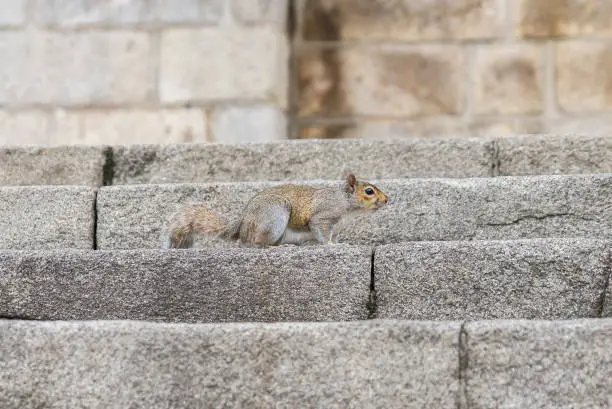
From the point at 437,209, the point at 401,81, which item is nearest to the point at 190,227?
the point at 437,209

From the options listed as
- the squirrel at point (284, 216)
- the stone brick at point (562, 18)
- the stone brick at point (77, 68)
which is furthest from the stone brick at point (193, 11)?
the squirrel at point (284, 216)

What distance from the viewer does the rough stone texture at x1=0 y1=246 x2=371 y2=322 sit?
12.3 ft

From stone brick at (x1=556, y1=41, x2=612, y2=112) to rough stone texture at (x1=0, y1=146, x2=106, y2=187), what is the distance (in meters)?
3.62

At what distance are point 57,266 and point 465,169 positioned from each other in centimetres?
235

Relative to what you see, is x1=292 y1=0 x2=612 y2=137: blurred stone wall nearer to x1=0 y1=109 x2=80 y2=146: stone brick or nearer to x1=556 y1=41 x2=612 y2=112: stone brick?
x1=556 y1=41 x2=612 y2=112: stone brick

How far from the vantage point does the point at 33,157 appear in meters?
5.59

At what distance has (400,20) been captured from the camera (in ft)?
25.2

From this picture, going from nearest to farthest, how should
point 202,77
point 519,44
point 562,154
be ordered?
point 562,154, point 202,77, point 519,44

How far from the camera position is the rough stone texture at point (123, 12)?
7125 millimetres

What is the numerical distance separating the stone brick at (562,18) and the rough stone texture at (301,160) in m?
2.52

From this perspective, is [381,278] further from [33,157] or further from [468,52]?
[468,52]

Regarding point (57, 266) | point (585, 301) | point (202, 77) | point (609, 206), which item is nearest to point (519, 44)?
point (202, 77)

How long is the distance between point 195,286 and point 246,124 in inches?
133

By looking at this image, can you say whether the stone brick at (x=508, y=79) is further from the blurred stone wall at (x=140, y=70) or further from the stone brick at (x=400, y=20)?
the blurred stone wall at (x=140, y=70)
